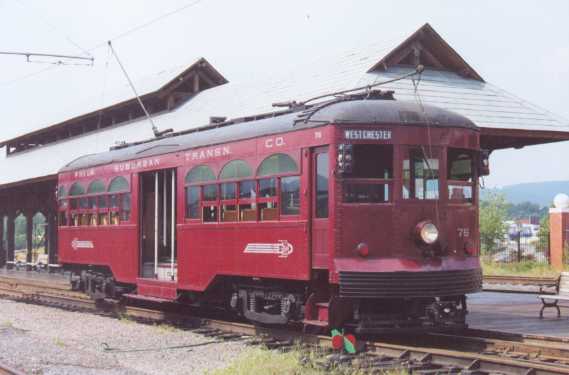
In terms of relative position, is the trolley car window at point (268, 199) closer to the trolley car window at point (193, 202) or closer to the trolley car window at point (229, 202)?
the trolley car window at point (229, 202)

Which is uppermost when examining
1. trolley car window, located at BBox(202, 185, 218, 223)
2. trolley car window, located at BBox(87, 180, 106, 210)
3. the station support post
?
trolley car window, located at BBox(87, 180, 106, 210)

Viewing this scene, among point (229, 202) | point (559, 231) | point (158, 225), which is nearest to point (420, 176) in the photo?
point (229, 202)

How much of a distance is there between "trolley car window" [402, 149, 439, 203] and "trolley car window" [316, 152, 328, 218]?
1041 millimetres

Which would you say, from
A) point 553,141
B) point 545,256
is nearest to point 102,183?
point 553,141

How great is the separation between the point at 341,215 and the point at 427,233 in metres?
1.16

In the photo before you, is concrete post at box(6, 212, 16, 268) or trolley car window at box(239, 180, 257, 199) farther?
concrete post at box(6, 212, 16, 268)

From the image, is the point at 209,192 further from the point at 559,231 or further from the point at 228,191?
the point at 559,231

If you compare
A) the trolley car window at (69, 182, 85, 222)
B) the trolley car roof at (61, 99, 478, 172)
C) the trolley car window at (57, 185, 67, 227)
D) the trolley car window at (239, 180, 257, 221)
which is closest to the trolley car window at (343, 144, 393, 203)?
the trolley car roof at (61, 99, 478, 172)

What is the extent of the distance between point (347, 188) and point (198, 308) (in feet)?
20.7

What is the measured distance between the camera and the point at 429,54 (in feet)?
84.7

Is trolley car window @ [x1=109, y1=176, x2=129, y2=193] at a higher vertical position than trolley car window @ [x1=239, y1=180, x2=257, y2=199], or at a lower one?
higher

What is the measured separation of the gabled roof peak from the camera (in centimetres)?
2520

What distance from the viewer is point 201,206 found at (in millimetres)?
13539

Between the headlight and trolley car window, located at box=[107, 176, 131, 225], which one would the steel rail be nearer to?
the headlight
